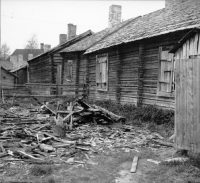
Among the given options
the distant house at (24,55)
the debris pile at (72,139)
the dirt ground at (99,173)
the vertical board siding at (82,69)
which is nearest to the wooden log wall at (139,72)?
the debris pile at (72,139)

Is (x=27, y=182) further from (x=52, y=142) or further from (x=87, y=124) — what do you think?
(x=87, y=124)

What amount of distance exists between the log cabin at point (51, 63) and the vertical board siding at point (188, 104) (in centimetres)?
1619

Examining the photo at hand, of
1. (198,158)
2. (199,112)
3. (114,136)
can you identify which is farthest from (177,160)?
(114,136)

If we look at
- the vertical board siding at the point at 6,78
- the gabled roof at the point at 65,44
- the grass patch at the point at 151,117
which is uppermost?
the gabled roof at the point at 65,44

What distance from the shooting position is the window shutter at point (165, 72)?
11.0 metres

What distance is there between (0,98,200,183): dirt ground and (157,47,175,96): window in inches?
204

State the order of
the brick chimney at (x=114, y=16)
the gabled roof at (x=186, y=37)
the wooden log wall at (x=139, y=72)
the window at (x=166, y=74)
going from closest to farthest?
the gabled roof at (x=186, y=37), the window at (x=166, y=74), the wooden log wall at (x=139, y=72), the brick chimney at (x=114, y=16)

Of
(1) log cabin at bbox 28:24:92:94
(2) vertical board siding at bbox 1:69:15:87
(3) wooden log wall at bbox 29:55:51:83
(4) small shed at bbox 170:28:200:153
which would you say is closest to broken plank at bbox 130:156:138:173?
(4) small shed at bbox 170:28:200:153

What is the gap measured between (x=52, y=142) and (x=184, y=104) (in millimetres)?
4058

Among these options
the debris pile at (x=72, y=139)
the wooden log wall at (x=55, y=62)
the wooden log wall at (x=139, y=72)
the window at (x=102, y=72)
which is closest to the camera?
the debris pile at (x=72, y=139)

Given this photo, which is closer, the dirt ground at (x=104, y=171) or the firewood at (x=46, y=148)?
the dirt ground at (x=104, y=171)

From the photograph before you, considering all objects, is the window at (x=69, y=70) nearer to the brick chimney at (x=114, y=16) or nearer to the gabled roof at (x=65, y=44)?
the gabled roof at (x=65, y=44)

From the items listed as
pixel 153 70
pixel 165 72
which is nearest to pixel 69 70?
pixel 153 70

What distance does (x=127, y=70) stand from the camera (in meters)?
14.1
